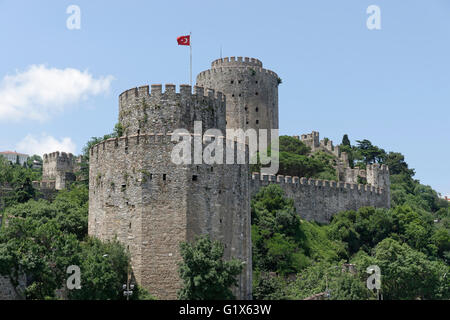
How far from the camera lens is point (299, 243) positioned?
1716 inches

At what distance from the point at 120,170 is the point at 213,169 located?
427 centimetres

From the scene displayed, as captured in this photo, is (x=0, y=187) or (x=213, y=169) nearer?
(x=213, y=169)

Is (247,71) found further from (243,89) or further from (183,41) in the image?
(183,41)

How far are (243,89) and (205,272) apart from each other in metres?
35.3

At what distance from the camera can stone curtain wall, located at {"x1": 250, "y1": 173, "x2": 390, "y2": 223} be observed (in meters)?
49.5

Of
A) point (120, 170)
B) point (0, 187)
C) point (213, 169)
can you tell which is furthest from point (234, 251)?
point (0, 187)

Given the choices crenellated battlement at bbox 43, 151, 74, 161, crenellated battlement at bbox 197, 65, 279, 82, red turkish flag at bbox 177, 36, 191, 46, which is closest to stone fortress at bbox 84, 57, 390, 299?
red turkish flag at bbox 177, 36, 191, 46

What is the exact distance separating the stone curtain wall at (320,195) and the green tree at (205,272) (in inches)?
797

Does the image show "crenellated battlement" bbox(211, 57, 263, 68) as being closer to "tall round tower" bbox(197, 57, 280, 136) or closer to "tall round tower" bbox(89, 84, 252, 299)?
"tall round tower" bbox(197, 57, 280, 136)

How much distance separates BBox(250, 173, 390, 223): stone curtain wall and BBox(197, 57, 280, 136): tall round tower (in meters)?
10.1

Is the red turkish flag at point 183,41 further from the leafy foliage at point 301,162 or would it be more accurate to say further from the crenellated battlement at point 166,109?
the leafy foliage at point 301,162
